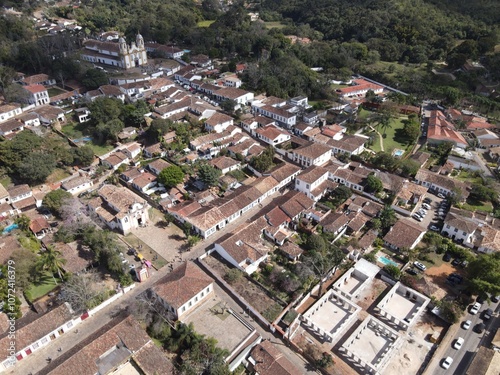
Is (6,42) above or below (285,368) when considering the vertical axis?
above

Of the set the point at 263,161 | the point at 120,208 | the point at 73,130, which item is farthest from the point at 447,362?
the point at 73,130

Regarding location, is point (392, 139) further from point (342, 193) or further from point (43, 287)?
point (43, 287)

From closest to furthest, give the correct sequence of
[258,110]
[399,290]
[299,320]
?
[299,320] → [399,290] → [258,110]

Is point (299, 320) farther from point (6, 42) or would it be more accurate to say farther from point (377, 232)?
point (6, 42)

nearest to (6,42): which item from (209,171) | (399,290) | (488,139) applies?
(209,171)

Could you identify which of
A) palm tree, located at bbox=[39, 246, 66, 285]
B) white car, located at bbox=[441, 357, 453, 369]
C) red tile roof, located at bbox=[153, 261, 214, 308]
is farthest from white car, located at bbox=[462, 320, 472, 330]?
palm tree, located at bbox=[39, 246, 66, 285]

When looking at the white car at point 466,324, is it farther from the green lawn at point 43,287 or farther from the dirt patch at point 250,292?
the green lawn at point 43,287
